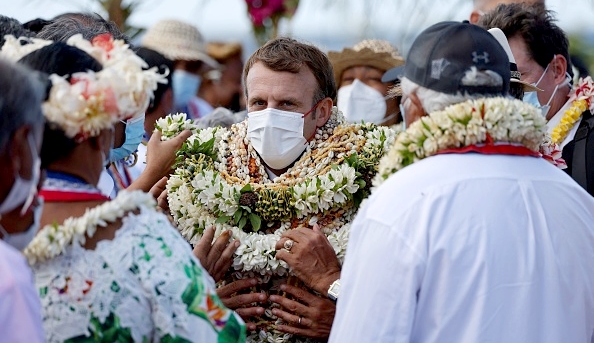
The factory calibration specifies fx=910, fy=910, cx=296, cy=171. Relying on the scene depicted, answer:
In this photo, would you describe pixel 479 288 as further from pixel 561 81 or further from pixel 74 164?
pixel 561 81

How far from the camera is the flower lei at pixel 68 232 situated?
263 centimetres

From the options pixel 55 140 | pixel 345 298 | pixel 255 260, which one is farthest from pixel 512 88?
pixel 55 140

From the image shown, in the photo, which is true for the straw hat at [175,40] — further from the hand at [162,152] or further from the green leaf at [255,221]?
the green leaf at [255,221]

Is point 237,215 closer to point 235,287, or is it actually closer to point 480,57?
point 235,287

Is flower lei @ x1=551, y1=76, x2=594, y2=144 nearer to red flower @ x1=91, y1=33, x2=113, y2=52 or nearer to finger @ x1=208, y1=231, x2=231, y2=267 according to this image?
finger @ x1=208, y1=231, x2=231, y2=267

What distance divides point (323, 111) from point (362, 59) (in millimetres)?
2524

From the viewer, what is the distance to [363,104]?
21.7 ft

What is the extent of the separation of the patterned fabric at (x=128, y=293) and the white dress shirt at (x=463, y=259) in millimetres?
522

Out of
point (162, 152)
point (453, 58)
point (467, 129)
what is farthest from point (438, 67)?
point (162, 152)

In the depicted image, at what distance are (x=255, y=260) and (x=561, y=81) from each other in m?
2.40

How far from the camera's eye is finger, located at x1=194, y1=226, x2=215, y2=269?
387cm

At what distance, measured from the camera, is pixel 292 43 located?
4.31 metres

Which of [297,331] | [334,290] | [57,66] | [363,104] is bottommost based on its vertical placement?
[297,331]

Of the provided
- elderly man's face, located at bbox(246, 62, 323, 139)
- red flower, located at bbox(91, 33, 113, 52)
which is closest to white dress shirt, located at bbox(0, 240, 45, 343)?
red flower, located at bbox(91, 33, 113, 52)
